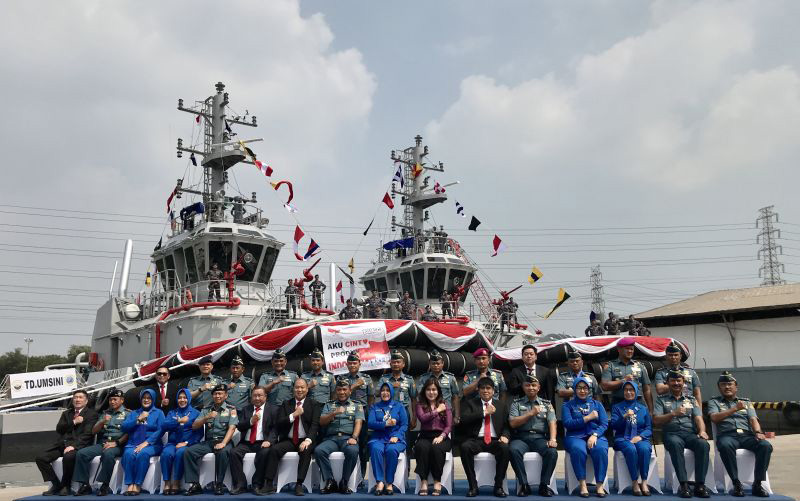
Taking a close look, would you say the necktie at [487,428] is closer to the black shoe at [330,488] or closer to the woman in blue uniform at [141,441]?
the black shoe at [330,488]

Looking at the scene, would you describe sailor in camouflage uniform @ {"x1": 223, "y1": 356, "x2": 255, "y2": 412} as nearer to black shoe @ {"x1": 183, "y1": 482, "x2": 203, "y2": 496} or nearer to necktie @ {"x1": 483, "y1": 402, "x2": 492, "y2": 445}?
black shoe @ {"x1": 183, "y1": 482, "x2": 203, "y2": 496}

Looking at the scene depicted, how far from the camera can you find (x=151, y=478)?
25.2 ft

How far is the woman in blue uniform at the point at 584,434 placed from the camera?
22.5ft

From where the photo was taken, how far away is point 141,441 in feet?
25.6


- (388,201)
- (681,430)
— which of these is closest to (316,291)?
(388,201)

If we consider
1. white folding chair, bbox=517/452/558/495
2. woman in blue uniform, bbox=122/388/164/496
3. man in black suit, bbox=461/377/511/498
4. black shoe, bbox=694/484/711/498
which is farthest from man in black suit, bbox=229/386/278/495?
black shoe, bbox=694/484/711/498

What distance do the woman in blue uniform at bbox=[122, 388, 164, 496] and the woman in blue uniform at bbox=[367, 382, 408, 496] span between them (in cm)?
266

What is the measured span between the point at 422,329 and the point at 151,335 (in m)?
10.6

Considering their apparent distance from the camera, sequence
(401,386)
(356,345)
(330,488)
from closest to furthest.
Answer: (330,488), (401,386), (356,345)

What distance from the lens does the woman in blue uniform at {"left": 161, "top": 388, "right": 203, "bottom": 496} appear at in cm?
753

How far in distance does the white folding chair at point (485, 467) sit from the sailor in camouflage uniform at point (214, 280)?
12881 millimetres

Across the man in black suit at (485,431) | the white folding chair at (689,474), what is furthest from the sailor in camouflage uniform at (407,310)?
the white folding chair at (689,474)

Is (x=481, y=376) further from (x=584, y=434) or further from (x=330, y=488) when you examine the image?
(x=330, y=488)

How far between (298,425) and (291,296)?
10802 mm
